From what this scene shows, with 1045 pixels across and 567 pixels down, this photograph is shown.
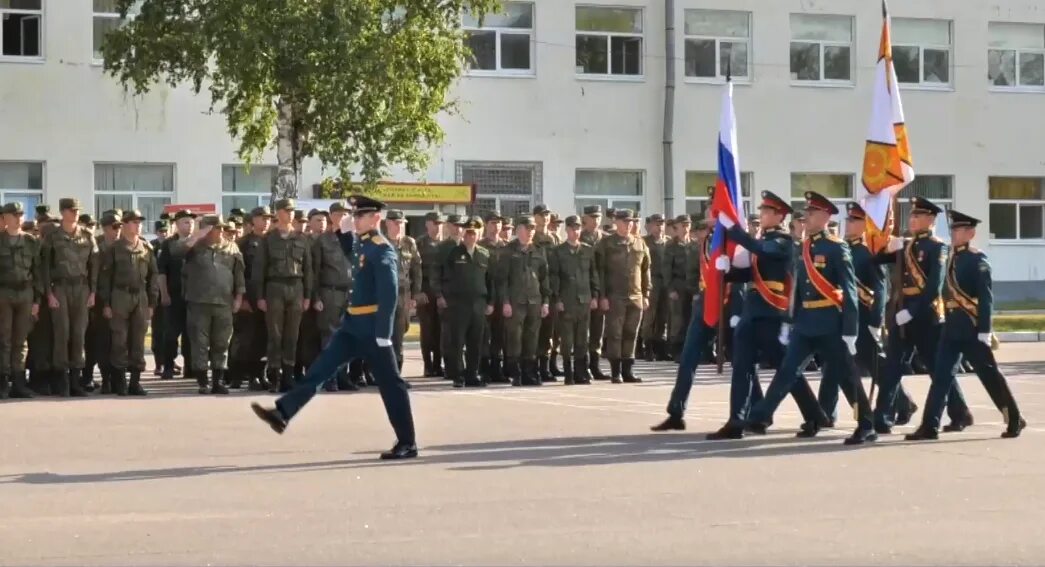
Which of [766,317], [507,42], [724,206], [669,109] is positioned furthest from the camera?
[669,109]

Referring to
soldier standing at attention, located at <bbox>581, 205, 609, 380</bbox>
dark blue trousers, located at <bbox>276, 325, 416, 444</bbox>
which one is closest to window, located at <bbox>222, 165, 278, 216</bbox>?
soldier standing at attention, located at <bbox>581, 205, 609, 380</bbox>

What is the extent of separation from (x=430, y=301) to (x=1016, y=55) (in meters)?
26.7

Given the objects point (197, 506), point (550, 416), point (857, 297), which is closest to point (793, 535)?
point (197, 506)

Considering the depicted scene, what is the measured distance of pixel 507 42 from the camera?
133 feet

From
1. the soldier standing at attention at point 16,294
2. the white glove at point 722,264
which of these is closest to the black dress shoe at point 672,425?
the white glove at point 722,264

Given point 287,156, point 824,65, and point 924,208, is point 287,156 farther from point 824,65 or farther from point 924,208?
point 924,208

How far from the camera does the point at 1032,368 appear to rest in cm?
2503

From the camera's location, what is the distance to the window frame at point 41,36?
36.4 metres

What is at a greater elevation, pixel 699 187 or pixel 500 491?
pixel 699 187

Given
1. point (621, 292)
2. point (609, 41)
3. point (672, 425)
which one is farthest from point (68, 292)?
point (609, 41)

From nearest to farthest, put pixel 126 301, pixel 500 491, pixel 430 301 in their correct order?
1. pixel 500 491
2. pixel 126 301
3. pixel 430 301

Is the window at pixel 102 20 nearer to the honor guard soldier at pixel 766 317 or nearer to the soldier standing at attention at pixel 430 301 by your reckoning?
the soldier standing at attention at pixel 430 301

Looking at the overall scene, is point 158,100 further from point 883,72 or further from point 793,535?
point 793,535

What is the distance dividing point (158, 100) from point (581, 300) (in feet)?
58.4
